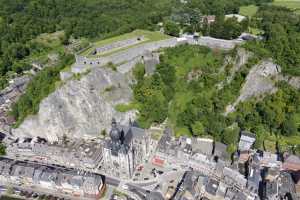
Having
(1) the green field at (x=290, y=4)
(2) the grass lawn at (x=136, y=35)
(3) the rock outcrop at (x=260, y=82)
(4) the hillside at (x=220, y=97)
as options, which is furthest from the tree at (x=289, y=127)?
(1) the green field at (x=290, y=4)

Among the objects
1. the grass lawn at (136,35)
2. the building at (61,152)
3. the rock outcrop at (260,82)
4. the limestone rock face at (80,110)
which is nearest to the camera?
the building at (61,152)

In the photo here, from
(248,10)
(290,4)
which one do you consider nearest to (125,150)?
(248,10)

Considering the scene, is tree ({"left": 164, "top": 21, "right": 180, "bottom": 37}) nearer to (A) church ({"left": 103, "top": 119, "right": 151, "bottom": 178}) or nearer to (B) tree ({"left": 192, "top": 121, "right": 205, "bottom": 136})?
(B) tree ({"left": 192, "top": 121, "right": 205, "bottom": 136})

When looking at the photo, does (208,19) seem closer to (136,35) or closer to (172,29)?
(172,29)

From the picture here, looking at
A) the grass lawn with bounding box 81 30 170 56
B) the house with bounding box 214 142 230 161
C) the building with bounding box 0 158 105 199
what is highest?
the grass lawn with bounding box 81 30 170 56

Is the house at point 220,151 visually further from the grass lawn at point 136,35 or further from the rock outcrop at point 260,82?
the grass lawn at point 136,35

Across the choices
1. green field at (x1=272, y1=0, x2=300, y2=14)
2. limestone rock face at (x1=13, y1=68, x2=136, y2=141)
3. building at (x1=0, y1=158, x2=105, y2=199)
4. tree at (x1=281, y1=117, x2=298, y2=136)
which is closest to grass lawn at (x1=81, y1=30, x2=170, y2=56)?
limestone rock face at (x1=13, y1=68, x2=136, y2=141)
